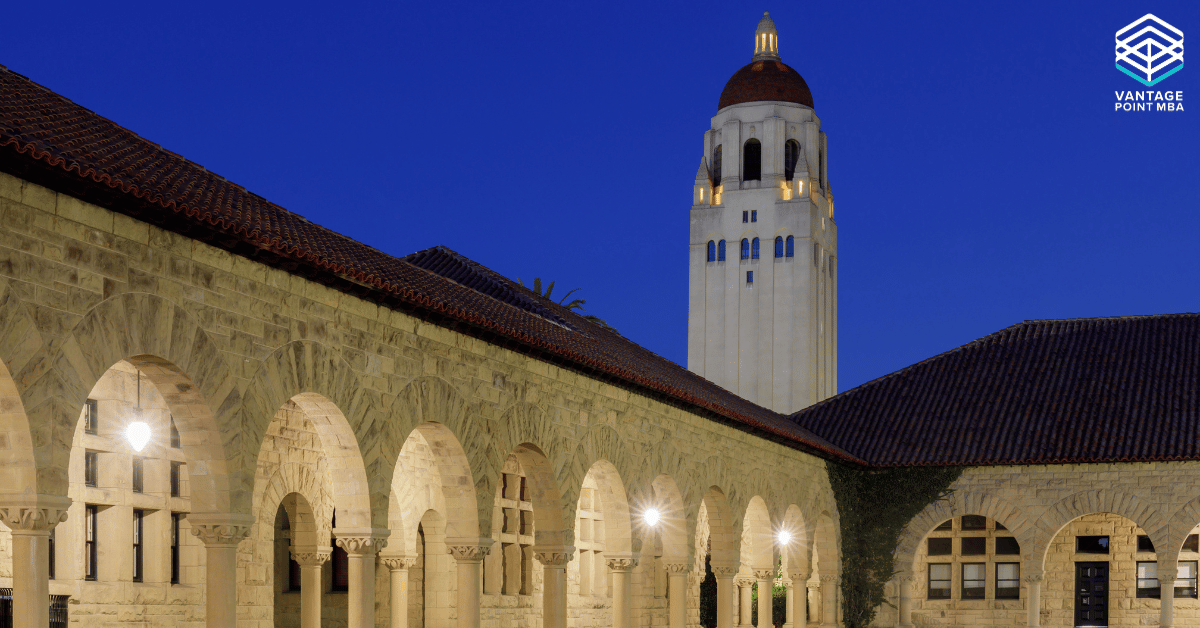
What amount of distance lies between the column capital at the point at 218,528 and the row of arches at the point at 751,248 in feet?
241

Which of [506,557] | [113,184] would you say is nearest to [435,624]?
[506,557]

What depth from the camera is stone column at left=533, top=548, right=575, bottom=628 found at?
20.2m

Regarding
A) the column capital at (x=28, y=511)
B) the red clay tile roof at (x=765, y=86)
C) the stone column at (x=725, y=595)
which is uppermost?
the red clay tile roof at (x=765, y=86)

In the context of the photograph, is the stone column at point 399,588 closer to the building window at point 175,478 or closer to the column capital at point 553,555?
the column capital at point 553,555

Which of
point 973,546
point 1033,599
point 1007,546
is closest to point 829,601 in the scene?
point 973,546

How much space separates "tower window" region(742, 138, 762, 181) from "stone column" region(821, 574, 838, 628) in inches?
2143

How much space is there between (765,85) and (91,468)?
236 ft

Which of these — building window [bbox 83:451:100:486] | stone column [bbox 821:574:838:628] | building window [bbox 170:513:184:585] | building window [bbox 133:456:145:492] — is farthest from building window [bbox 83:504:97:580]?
stone column [bbox 821:574:838:628]

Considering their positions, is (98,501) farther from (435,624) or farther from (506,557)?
(506,557)

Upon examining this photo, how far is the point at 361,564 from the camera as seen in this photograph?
16.1 metres

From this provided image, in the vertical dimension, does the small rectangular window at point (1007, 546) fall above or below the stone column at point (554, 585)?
below

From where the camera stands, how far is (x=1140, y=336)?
121 ft

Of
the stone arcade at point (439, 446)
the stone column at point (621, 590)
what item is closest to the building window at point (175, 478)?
the stone arcade at point (439, 446)

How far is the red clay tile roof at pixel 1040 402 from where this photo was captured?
3253 centimetres
